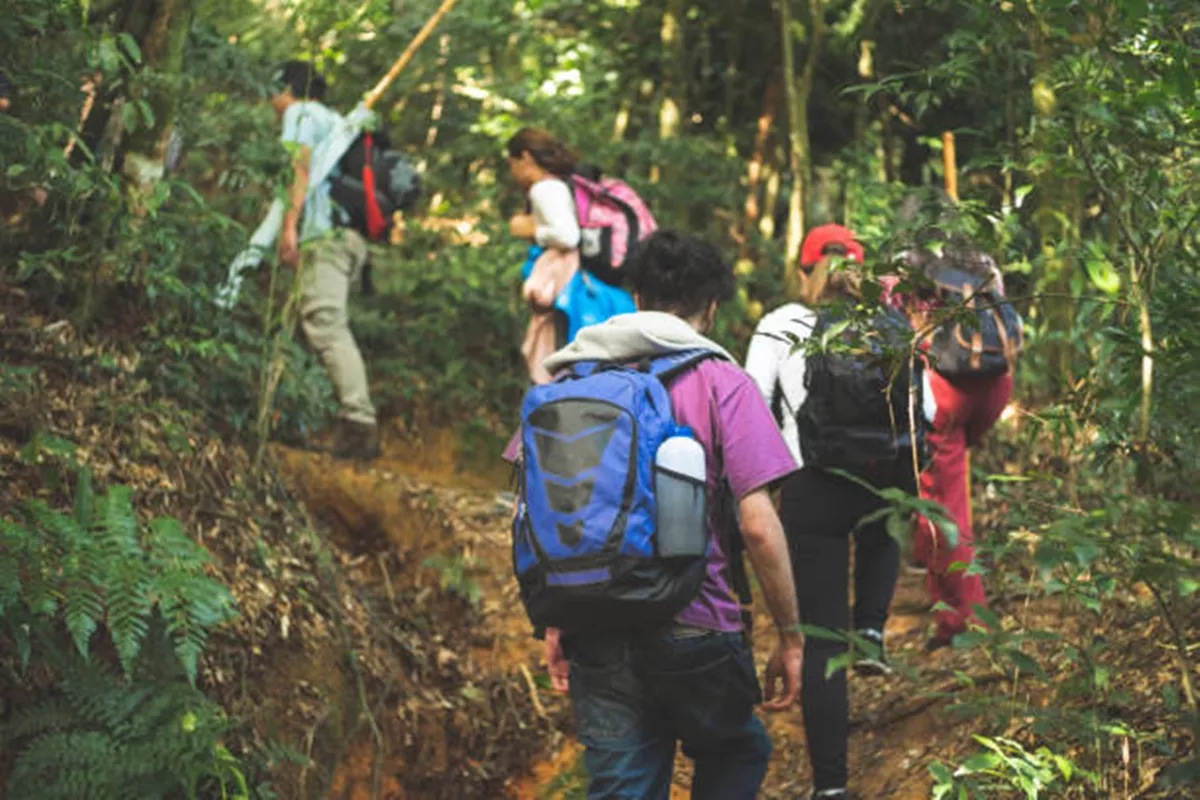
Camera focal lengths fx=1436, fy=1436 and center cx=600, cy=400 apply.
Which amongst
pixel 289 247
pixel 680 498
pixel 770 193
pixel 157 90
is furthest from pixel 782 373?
pixel 770 193

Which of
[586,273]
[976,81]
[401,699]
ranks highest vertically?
[976,81]

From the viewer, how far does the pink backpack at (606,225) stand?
6832 mm

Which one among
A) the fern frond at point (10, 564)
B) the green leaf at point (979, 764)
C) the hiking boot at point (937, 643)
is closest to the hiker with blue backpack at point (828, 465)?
the green leaf at point (979, 764)

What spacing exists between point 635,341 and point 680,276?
35cm

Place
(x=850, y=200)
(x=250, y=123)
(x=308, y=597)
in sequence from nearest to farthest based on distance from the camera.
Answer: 1. (x=308, y=597)
2. (x=250, y=123)
3. (x=850, y=200)

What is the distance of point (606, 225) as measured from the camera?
6855 millimetres

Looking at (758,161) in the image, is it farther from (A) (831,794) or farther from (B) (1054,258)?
(A) (831,794)

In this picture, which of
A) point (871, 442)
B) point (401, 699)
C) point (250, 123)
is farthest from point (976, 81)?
point (250, 123)

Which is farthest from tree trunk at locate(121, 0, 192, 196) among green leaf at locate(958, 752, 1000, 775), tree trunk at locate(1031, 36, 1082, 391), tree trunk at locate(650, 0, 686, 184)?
tree trunk at locate(650, 0, 686, 184)

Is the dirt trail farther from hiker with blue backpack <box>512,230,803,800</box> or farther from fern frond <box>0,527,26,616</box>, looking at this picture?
fern frond <box>0,527,26,616</box>

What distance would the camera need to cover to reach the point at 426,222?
1148 cm

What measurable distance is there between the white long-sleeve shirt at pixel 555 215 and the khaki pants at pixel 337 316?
1.62 metres

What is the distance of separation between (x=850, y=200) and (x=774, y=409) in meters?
6.22

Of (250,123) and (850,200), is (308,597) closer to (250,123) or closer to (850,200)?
(250,123)
